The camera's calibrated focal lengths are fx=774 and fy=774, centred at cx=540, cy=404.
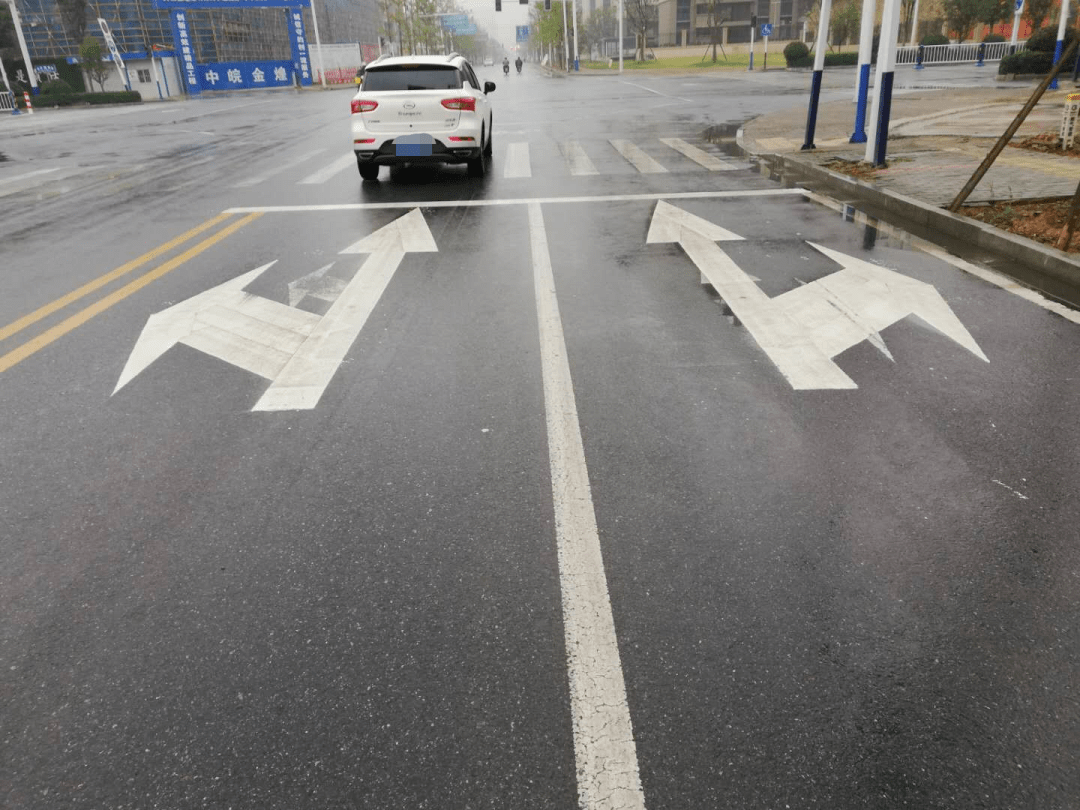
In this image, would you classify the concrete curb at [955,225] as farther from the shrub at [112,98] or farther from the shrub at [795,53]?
the shrub at [112,98]

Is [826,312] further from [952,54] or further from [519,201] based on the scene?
[952,54]

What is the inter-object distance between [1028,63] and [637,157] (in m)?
24.1

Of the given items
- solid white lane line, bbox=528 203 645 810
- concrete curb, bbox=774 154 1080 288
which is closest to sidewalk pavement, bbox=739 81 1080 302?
concrete curb, bbox=774 154 1080 288

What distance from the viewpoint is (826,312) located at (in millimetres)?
5945

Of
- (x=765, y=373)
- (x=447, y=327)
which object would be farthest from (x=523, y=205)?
(x=765, y=373)

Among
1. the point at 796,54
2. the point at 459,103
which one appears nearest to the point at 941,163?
the point at 459,103

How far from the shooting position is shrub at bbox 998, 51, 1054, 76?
29.3 meters

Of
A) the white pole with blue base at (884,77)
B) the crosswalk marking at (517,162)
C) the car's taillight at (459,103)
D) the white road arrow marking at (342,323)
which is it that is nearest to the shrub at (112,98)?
the crosswalk marking at (517,162)

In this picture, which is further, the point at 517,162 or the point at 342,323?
the point at 517,162

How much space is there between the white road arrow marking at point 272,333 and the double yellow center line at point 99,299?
2.10 ft

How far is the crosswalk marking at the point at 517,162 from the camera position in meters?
13.3

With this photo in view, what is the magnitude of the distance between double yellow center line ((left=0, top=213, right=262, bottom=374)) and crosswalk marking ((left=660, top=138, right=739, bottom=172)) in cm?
795

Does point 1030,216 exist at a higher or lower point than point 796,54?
lower

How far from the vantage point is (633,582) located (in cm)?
297
